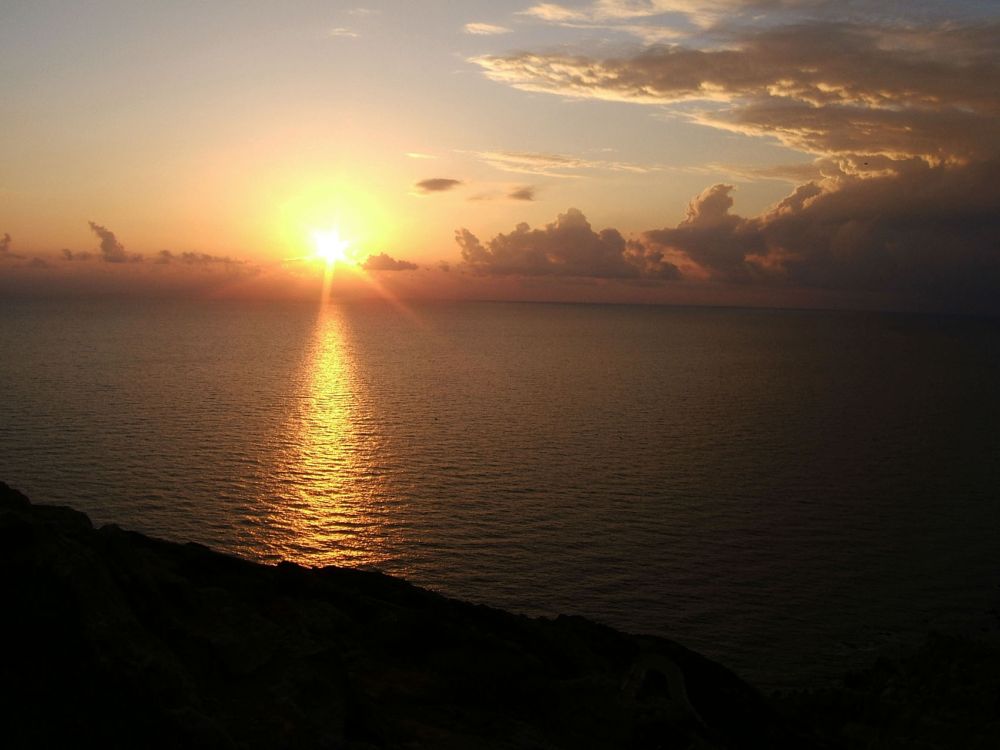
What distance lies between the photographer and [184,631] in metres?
19.5

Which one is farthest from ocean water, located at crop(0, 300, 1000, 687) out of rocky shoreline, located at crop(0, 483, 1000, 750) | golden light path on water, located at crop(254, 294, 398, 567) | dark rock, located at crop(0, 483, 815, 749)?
dark rock, located at crop(0, 483, 815, 749)

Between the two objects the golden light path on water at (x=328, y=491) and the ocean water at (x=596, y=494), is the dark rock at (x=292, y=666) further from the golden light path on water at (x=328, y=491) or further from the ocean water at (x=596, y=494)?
the golden light path on water at (x=328, y=491)

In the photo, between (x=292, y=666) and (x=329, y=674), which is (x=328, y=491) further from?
(x=329, y=674)

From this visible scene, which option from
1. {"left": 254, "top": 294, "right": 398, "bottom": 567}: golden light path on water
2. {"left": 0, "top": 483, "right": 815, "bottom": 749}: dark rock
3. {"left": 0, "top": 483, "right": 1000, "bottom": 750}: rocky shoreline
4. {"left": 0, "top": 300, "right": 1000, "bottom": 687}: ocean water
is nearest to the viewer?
{"left": 0, "top": 483, "right": 815, "bottom": 749}: dark rock

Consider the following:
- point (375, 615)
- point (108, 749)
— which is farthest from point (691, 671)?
point (108, 749)

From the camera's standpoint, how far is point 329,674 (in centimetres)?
1922

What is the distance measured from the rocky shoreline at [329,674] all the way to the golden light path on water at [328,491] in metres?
22.9

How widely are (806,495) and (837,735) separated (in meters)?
40.6

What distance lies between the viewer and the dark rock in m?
16.1

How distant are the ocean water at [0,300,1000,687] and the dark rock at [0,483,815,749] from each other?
1731 cm

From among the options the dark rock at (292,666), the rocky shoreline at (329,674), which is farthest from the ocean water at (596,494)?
the dark rock at (292,666)

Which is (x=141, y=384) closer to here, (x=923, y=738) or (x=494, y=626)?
(x=494, y=626)

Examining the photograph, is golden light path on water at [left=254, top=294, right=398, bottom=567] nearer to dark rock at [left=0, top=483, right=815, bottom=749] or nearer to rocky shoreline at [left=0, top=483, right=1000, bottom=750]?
rocky shoreline at [left=0, top=483, right=1000, bottom=750]

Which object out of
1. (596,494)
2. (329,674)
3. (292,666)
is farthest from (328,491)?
(329,674)
